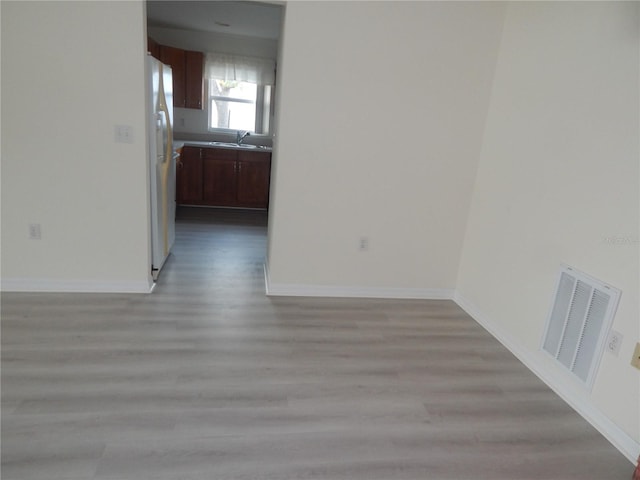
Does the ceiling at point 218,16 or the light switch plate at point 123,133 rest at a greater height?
the ceiling at point 218,16

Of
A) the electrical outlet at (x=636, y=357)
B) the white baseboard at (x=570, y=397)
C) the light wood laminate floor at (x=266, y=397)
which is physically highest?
the electrical outlet at (x=636, y=357)

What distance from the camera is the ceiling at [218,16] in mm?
4301

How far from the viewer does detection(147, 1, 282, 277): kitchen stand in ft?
18.1

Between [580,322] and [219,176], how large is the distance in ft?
15.2

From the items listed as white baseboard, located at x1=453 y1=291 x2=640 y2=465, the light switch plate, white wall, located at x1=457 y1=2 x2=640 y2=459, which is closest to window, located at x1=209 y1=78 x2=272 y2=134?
the light switch plate

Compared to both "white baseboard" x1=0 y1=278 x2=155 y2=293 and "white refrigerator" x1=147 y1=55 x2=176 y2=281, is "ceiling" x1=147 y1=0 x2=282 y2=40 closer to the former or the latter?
"white refrigerator" x1=147 y1=55 x2=176 y2=281

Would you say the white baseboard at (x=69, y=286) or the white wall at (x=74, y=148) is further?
the white baseboard at (x=69, y=286)

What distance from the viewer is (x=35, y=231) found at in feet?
9.07

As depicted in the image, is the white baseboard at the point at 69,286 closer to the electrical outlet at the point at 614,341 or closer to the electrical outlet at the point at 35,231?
the electrical outlet at the point at 35,231

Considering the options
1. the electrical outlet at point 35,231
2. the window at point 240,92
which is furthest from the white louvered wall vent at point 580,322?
the window at point 240,92

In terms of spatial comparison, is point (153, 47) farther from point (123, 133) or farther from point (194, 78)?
point (123, 133)

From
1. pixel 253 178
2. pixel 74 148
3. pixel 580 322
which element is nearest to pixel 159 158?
pixel 74 148

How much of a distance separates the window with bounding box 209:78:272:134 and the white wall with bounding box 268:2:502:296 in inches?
137

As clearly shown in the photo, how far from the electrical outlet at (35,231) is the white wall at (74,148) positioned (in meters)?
0.03
